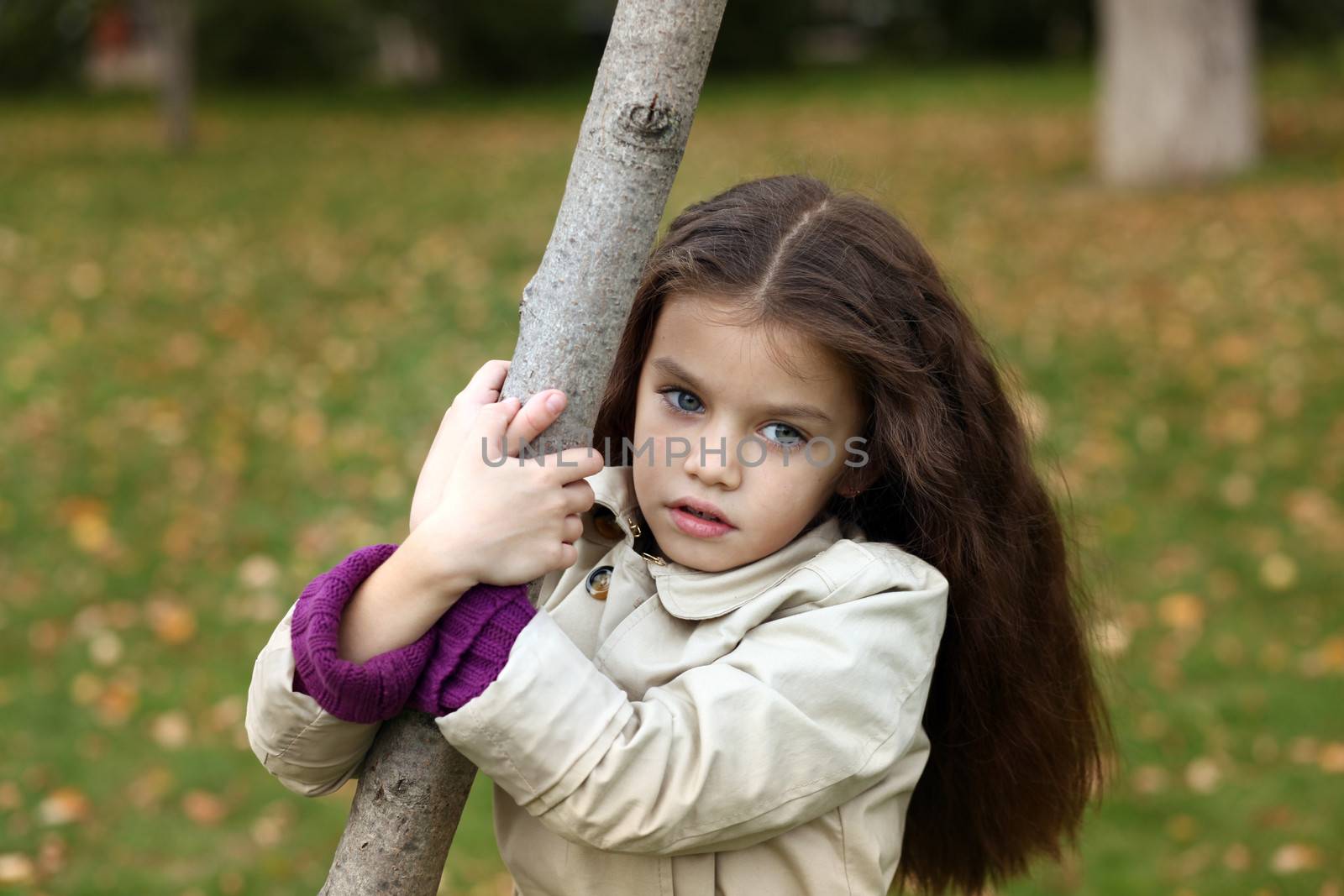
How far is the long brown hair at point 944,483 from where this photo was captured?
1714mm

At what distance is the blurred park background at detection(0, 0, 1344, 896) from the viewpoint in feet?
12.9

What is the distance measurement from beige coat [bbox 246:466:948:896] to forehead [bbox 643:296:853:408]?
0.20m

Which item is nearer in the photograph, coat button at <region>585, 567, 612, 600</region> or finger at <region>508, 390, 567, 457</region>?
finger at <region>508, 390, 567, 457</region>

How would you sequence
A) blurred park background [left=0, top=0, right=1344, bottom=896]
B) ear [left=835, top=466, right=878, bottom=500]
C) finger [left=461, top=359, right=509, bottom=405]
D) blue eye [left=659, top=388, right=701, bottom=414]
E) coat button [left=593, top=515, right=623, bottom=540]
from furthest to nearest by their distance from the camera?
→ blurred park background [left=0, top=0, right=1344, bottom=896], coat button [left=593, top=515, right=623, bottom=540], ear [left=835, top=466, right=878, bottom=500], blue eye [left=659, top=388, right=701, bottom=414], finger [left=461, top=359, right=509, bottom=405]

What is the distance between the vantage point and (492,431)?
1.46 m

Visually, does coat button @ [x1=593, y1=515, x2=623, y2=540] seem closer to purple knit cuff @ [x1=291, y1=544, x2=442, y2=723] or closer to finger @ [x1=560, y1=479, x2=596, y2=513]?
finger @ [x1=560, y1=479, x2=596, y2=513]

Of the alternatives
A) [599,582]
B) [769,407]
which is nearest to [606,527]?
[599,582]

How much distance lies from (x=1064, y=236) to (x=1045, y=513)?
27.5ft

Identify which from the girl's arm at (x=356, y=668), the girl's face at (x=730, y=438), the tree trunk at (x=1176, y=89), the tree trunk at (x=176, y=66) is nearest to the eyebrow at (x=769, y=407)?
the girl's face at (x=730, y=438)

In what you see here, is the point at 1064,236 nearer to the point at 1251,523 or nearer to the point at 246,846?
the point at 1251,523

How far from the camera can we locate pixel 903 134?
15.8m

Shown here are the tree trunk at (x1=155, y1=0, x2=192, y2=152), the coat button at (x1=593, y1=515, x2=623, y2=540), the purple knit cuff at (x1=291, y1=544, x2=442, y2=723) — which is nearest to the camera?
the purple knit cuff at (x1=291, y1=544, x2=442, y2=723)

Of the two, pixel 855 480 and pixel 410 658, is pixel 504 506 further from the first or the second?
pixel 855 480

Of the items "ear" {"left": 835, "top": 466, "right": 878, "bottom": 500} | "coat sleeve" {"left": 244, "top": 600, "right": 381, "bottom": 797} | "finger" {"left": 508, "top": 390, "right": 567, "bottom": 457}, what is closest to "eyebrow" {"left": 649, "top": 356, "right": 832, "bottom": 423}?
"ear" {"left": 835, "top": 466, "right": 878, "bottom": 500}
